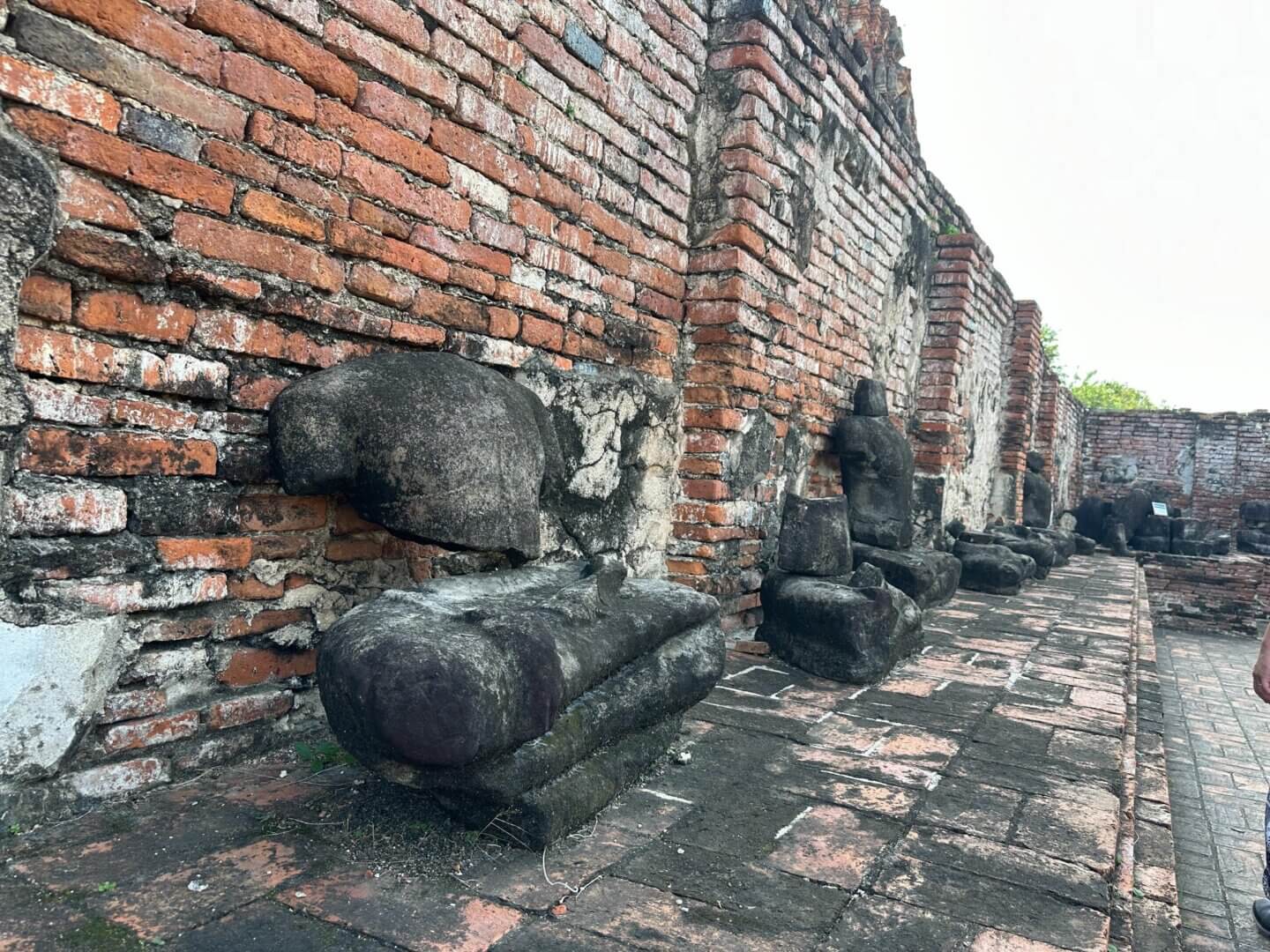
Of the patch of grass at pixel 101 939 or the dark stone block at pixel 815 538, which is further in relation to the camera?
the dark stone block at pixel 815 538

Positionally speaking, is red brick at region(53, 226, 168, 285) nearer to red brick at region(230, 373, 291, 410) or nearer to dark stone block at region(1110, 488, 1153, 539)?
red brick at region(230, 373, 291, 410)

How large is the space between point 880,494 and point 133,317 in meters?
4.07

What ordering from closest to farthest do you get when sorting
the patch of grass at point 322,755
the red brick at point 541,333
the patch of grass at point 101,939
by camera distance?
the patch of grass at point 101,939 < the patch of grass at point 322,755 < the red brick at point 541,333

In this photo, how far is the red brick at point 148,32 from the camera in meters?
1.82

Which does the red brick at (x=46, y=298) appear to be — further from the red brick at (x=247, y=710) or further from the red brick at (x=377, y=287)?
the red brick at (x=247, y=710)

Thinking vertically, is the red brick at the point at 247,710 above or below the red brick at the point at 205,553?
below

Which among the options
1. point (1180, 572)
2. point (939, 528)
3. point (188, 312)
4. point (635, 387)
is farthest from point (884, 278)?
point (1180, 572)

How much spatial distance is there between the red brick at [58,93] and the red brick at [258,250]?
0.24 metres

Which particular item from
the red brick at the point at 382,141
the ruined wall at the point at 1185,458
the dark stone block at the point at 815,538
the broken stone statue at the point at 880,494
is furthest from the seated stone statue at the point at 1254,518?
the red brick at the point at 382,141

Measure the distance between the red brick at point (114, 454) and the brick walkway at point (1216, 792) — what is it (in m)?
3.17

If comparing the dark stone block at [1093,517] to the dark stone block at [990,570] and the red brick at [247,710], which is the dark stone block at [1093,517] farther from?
the red brick at [247,710]

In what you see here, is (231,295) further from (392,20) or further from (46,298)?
(392,20)

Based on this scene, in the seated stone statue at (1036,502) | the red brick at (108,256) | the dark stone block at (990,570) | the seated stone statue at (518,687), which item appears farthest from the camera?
the seated stone statue at (1036,502)

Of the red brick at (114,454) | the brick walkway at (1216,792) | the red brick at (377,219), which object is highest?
the red brick at (377,219)
